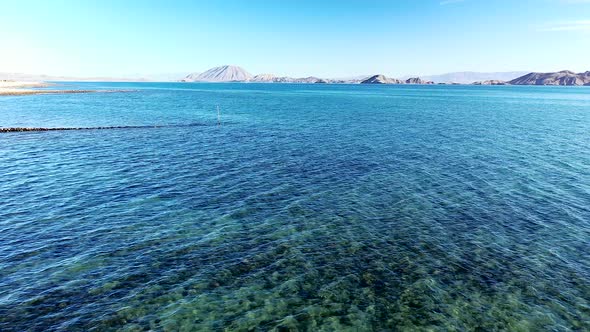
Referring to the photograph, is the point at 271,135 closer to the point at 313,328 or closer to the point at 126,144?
the point at 126,144

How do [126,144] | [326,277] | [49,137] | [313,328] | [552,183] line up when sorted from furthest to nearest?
[49,137] → [126,144] → [552,183] → [326,277] → [313,328]

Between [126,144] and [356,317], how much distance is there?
53.0 metres

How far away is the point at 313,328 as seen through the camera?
16.0 meters

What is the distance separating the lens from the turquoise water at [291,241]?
17062 millimetres

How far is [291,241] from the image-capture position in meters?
24.4

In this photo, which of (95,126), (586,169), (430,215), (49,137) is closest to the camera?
(430,215)

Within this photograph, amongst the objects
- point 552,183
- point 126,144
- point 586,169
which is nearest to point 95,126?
point 126,144

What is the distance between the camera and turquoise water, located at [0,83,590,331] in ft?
56.0

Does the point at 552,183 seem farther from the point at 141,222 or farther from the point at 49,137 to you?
the point at 49,137

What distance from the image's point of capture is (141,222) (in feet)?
87.7

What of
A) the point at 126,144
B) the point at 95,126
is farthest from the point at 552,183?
the point at 95,126

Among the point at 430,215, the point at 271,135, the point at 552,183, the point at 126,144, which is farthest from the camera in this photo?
the point at 271,135

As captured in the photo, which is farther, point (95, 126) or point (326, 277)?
point (95, 126)

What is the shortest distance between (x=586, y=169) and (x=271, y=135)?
5120 centimetres
